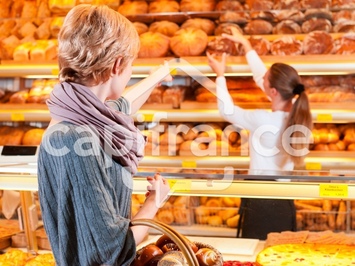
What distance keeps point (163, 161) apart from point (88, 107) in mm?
2684

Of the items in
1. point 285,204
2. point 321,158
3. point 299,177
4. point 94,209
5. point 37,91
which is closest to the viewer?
point 94,209

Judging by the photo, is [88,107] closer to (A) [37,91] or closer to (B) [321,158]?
(B) [321,158]

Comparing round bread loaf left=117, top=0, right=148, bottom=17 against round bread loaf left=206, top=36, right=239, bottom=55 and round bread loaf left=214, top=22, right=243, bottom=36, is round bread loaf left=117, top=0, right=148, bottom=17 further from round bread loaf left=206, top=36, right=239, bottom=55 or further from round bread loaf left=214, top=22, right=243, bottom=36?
round bread loaf left=206, top=36, right=239, bottom=55

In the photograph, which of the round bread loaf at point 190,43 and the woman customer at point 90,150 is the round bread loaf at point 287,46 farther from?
the woman customer at point 90,150

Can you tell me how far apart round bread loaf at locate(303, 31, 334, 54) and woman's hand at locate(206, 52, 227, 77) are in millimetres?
609

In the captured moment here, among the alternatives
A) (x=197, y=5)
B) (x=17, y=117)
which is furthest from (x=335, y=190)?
(x=17, y=117)

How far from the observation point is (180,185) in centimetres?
212

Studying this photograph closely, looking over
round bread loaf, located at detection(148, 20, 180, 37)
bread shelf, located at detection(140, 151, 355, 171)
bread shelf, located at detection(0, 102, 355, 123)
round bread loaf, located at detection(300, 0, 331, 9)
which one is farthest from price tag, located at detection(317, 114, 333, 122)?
round bread loaf, located at detection(148, 20, 180, 37)

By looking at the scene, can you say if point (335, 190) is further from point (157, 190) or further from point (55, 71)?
point (55, 71)

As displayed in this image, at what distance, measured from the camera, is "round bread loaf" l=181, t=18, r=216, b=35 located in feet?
14.1

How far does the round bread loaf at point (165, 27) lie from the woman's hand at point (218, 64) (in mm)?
526

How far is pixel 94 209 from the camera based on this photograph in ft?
4.58

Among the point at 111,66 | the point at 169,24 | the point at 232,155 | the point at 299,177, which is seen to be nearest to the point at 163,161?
the point at 232,155

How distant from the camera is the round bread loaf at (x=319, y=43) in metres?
3.93
